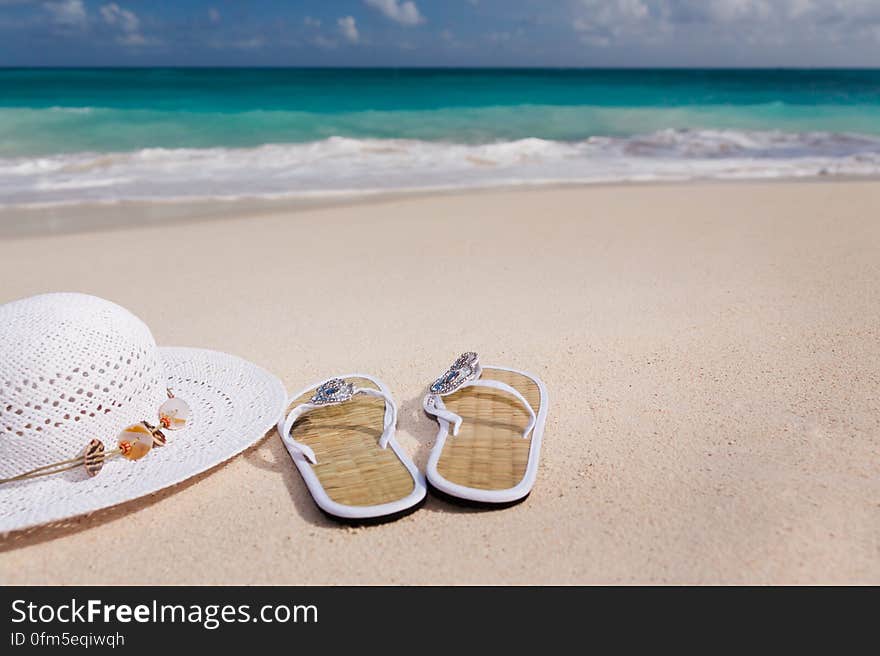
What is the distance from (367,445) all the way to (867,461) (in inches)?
62.4

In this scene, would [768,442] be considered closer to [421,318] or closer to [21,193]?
[421,318]

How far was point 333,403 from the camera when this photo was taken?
91.9 inches

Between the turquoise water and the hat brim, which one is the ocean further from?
the hat brim

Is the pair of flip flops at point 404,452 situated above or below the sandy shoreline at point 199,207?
below

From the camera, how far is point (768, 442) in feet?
7.11

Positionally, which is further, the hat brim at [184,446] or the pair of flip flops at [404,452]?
the pair of flip flops at [404,452]

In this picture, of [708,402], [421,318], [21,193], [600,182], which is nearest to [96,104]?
[21,193]

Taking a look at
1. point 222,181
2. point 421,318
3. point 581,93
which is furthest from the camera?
point 581,93

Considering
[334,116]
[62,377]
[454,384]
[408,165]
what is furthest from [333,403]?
[334,116]

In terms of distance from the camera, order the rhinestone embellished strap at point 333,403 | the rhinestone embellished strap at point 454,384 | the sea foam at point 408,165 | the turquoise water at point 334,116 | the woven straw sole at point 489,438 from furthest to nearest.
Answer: the turquoise water at point 334,116 < the sea foam at point 408,165 < the rhinestone embellished strap at point 454,384 < the rhinestone embellished strap at point 333,403 < the woven straw sole at point 489,438

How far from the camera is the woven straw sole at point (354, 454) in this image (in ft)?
6.07

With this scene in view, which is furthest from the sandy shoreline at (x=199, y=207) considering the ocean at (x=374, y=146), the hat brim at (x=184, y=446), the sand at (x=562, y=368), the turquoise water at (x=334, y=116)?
the turquoise water at (x=334, y=116)

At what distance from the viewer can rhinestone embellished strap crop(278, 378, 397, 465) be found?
2088 millimetres

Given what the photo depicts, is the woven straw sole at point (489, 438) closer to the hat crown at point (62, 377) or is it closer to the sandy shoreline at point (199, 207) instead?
the hat crown at point (62, 377)
